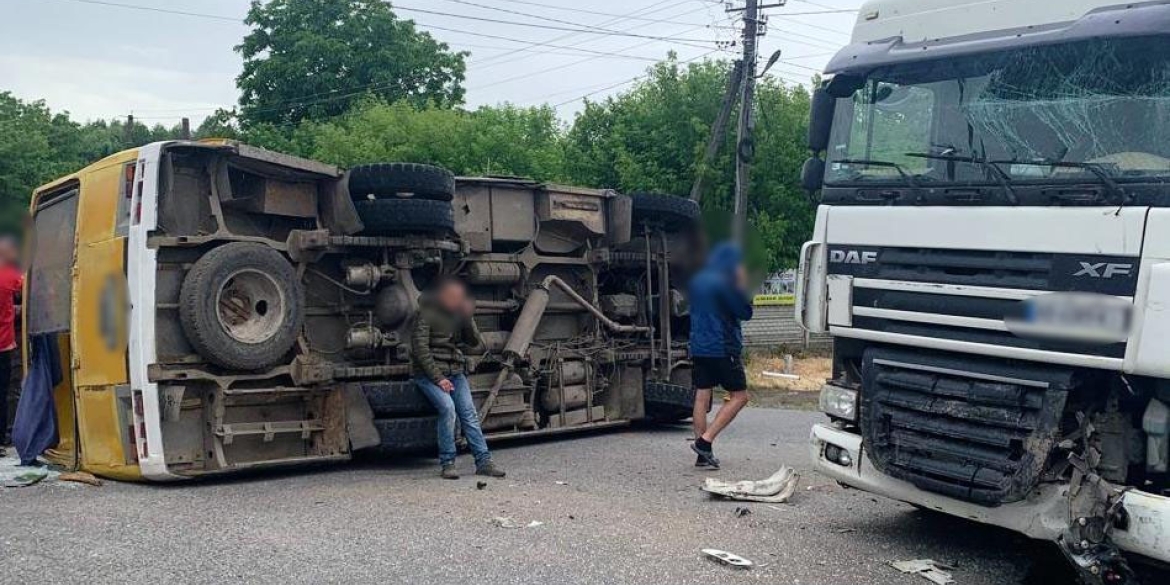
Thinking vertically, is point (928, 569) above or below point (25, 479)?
below

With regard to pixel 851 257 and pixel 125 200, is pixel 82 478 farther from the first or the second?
pixel 851 257

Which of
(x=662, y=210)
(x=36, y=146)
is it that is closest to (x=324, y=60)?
(x=36, y=146)

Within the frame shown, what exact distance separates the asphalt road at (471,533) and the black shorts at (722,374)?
0.67 metres

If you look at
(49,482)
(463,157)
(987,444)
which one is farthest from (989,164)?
(463,157)

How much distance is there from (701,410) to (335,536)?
329 centimetres

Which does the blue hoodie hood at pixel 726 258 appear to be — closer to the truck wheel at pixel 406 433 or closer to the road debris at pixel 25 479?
the truck wheel at pixel 406 433

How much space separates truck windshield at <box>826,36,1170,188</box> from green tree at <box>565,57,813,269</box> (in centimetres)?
1418

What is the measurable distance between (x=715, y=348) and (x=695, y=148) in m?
15.6

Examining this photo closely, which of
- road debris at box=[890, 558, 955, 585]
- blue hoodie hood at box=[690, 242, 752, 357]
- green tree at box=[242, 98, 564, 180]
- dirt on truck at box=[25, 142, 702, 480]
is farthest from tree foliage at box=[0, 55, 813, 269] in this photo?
road debris at box=[890, 558, 955, 585]

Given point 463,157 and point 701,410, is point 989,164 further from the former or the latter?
point 463,157

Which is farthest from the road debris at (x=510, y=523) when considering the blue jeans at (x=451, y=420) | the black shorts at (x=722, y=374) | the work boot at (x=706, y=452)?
the black shorts at (x=722, y=374)

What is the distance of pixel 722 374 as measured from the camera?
7824mm

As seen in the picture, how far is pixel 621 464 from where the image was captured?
812 cm

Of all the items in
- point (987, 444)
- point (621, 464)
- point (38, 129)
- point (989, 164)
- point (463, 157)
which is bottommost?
point (621, 464)
